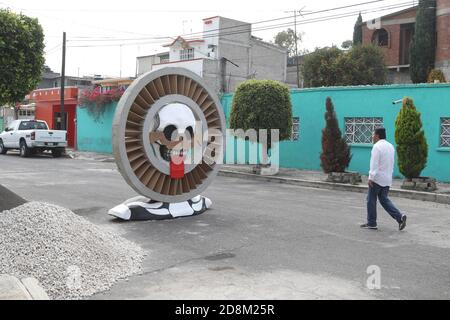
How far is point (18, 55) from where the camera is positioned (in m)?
7.09

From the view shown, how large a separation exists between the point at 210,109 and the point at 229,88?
25733 millimetres

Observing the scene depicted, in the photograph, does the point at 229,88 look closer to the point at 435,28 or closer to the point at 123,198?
the point at 435,28

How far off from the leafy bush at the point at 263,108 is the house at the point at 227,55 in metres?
17.0

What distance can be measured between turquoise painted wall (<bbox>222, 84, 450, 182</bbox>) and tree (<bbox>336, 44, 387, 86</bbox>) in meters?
13.5

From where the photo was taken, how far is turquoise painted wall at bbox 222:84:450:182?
48.6ft

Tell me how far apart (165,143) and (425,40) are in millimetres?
29292

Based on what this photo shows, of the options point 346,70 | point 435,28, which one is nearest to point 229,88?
point 346,70

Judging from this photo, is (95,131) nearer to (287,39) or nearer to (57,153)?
(57,153)

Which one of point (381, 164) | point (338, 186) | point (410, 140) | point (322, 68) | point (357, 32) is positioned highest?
point (357, 32)

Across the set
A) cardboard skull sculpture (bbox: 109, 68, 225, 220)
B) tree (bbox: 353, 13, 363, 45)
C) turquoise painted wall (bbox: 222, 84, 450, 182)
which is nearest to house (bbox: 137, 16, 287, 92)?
tree (bbox: 353, 13, 363, 45)

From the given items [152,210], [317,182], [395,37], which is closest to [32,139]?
[317,182]

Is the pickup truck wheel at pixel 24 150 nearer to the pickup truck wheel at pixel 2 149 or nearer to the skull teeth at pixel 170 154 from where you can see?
the pickup truck wheel at pixel 2 149

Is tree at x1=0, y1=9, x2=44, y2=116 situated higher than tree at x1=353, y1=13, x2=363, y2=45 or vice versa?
tree at x1=353, y1=13, x2=363, y2=45

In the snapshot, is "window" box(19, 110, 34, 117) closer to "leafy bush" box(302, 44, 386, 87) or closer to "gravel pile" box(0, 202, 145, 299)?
"leafy bush" box(302, 44, 386, 87)
